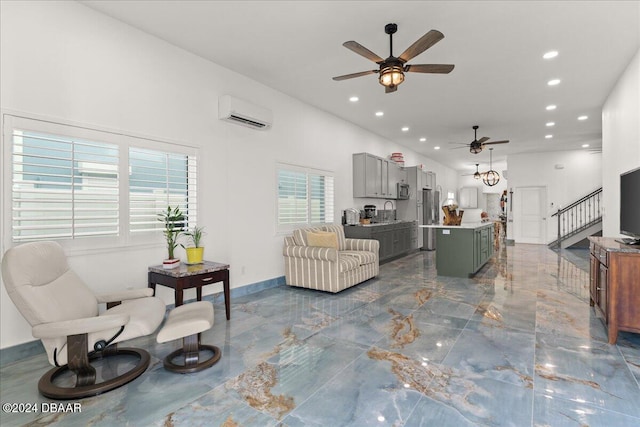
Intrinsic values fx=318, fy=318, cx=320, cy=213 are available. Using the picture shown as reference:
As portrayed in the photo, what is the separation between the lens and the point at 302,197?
583 centimetres

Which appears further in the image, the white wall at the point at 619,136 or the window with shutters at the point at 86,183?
the white wall at the point at 619,136

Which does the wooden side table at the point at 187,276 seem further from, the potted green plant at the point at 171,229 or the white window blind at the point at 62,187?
the white window blind at the point at 62,187

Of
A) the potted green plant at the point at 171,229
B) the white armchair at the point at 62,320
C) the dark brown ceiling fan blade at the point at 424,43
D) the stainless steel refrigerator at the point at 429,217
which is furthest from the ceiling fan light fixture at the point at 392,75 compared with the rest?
the stainless steel refrigerator at the point at 429,217

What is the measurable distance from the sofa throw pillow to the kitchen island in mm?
2210

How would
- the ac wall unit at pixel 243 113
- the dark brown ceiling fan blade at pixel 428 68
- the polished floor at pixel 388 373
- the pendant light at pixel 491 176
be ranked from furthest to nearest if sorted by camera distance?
the pendant light at pixel 491 176
the ac wall unit at pixel 243 113
the dark brown ceiling fan blade at pixel 428 68
the polished floor at pixel 388 373

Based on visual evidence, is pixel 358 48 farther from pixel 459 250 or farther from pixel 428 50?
pixel 459 250

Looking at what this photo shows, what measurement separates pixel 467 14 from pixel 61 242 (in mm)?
4534

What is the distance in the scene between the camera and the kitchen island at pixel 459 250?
5.58 metres

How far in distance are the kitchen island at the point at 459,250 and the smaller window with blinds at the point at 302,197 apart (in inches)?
85.5

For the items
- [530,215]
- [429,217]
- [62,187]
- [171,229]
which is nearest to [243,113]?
[171,229]

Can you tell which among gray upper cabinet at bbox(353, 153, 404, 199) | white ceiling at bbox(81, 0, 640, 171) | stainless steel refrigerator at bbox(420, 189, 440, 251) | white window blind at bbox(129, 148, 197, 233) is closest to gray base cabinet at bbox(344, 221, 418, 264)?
stainless steel refrigerator at bbox(420, 189, 440, 251)

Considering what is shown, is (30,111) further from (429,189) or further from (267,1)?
(429,189)

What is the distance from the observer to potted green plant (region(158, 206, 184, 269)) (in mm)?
3455

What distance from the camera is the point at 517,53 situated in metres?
4.04
